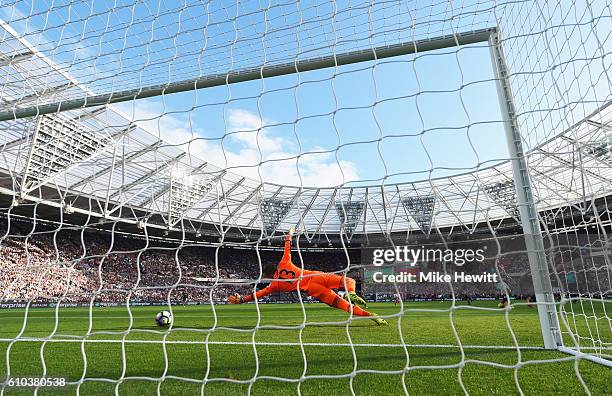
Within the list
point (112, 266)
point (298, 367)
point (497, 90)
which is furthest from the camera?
point (112, 266)

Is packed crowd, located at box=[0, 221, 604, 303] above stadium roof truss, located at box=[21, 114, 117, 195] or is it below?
below

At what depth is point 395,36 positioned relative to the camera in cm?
291

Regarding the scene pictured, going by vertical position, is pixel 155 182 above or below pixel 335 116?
above

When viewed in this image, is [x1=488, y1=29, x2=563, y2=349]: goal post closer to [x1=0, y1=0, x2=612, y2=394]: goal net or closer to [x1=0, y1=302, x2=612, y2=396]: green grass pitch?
[x1=0, y1=0, x2=612, y2=394]: goal net

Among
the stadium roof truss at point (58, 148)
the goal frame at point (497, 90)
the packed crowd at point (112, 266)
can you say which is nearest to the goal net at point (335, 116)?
the goal frame at point (497, 90)

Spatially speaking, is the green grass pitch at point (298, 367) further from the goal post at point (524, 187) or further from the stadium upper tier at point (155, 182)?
the stadium upper tier at point (155, 182)

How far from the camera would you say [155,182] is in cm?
1822

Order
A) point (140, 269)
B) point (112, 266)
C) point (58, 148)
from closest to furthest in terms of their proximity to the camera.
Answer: point (58, 148)
point (140, 269)
point (112, 266)

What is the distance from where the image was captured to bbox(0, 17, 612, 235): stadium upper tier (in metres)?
9.24

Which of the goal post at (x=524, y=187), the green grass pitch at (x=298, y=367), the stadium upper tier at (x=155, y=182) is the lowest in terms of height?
the green grass pitch at (x=298, y=367)

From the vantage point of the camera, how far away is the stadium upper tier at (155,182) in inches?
364

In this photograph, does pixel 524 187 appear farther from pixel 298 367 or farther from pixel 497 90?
pixel 298 367

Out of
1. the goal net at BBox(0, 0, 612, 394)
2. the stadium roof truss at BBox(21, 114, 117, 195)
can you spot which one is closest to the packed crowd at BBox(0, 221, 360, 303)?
the stadium roof truss at BBox(21, 114, 117, 195)

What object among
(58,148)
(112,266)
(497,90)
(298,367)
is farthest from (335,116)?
(112,266)
